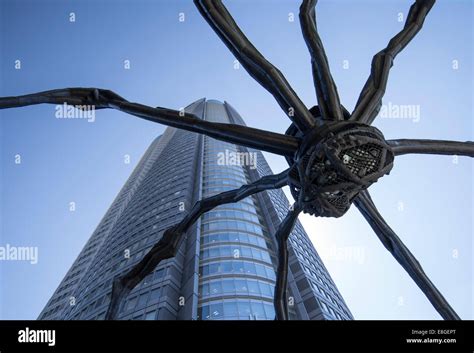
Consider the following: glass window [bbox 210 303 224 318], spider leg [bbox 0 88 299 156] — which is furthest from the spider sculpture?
glass window [bbox 210 303 224 318]

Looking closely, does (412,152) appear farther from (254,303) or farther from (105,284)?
(105,284)

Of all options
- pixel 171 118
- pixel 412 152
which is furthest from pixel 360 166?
pixel 171 118

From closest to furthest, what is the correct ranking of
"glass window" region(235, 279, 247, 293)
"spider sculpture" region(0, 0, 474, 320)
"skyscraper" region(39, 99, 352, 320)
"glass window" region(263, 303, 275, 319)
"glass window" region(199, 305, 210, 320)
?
"spider sculpture" region(0, 0, 474, 320) < "glass window" region(263, 303, 275, 319) < "glass window" region(199, 305, 210, 320) < "skyscraper" region(39, 99, 352, 320) < "glass window" region(235, 279, 247, 293)

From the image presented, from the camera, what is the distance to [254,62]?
4.14 metres

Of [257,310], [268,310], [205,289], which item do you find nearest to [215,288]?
[205,289]

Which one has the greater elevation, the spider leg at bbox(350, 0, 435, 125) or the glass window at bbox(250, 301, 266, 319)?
the spider leg at bbox(350, 0, 435, 125)

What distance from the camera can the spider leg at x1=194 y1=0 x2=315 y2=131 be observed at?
397 centimetres

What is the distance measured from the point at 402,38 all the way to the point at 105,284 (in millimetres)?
29158

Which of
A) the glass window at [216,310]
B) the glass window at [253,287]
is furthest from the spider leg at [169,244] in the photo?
the glass window at [253,287]

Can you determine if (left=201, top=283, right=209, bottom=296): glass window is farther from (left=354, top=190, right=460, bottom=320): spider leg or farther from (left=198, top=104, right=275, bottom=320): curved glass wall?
(left=354, top=190, right=460, bottom=320): spider leg

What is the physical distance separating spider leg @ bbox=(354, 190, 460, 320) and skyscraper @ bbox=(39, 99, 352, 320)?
1056cm

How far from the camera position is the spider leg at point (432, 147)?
13.0ft
